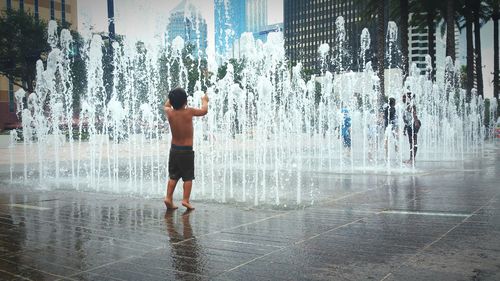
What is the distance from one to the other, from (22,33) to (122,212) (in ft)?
115

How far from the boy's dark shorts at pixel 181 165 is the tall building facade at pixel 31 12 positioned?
4234 centimetres

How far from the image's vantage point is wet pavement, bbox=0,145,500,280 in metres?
3.11

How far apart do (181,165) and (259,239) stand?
1771mm

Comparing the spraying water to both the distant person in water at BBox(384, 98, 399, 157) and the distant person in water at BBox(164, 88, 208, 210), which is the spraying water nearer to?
the distant person in water at BBox(384, 98, 399, 157)

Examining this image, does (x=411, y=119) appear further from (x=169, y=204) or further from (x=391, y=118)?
(x=169, y=204)

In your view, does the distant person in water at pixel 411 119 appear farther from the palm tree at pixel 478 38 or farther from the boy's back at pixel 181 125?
the palm tree at pixel 478 38

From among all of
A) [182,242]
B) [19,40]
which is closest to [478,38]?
[182,242]

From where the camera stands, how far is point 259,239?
3984 mm

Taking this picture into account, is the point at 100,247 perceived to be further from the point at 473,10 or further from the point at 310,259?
the point at 473,10

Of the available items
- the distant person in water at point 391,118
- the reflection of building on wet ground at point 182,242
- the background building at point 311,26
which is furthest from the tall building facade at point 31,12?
the background building at point 311,26

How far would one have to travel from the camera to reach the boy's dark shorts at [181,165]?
5441 mm

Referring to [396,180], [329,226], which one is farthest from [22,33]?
[329,226]

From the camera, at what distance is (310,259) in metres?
3.34

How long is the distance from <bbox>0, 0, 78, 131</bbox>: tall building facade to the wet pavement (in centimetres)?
4269
